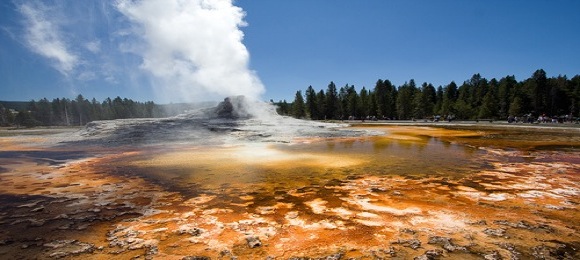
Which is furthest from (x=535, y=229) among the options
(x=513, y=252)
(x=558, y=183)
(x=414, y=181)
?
(x=558, y=183)

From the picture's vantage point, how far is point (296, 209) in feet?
20.9

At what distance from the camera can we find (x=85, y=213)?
630 centimetres

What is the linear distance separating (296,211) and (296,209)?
0.14 metres

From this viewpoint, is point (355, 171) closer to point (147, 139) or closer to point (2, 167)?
point (2, 167)

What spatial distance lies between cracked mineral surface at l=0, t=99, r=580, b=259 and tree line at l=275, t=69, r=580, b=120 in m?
49.8

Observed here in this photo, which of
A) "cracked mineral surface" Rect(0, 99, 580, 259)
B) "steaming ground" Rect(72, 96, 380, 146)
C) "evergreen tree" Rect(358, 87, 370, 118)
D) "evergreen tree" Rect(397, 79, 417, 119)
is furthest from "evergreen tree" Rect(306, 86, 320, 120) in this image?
"cracked mineral surface" Rect(0, 99, 580, 259)

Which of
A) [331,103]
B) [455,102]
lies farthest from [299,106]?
[455,102]

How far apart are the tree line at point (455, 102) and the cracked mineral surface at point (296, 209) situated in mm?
49793

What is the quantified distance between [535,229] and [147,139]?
906 inches

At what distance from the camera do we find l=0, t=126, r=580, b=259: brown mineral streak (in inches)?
178

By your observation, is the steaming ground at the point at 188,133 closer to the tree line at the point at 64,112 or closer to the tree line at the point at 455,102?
the tree line at the point at 455,102

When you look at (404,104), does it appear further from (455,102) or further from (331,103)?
(331,103)

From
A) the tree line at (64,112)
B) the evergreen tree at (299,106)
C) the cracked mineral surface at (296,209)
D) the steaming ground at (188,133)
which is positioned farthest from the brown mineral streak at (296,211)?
the tree line at (64,112)

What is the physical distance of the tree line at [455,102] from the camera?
6362 cm
